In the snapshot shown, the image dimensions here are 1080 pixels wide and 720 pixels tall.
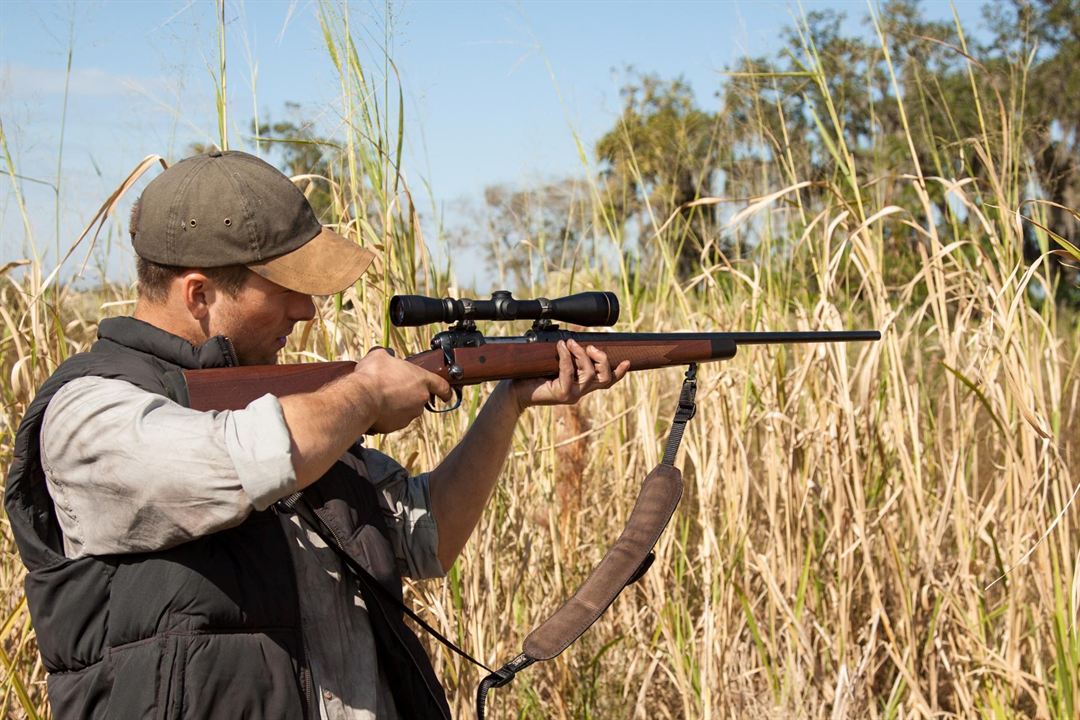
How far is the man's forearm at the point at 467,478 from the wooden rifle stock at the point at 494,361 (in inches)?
4.8

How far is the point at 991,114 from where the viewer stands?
3.35m

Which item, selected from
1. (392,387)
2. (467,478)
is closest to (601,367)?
(467,478)

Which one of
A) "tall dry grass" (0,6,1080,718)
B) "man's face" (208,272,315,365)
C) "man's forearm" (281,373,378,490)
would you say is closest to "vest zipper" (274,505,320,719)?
"man's forearm" (281,373,378,490)

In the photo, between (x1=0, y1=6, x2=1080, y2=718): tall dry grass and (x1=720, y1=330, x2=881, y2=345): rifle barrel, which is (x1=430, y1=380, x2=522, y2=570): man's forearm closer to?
(x1=0, y1=6, x2=1080, y2=718): tall dry grass

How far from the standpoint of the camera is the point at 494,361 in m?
2.44

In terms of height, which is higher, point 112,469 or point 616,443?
point 112,469

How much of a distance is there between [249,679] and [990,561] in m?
2.56

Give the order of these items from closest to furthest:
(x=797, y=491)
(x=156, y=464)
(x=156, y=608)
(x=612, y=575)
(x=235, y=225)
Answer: (x=156, y=464) < (x=156, y=608) < (x=235, y=225) < (x=612, y=575) < (x=797, y=491)

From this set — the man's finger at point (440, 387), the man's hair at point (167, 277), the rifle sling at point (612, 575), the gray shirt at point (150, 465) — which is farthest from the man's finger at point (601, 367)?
the gray shirt at point (150, 465)

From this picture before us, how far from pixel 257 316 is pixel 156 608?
0.58 meters

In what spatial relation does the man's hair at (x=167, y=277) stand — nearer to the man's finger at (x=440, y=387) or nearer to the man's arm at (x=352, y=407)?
the man's arm at (x=352, y=407)

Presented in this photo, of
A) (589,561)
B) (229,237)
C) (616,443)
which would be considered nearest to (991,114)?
(616,443)

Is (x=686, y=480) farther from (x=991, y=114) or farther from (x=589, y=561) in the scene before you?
(x=991, y=114)

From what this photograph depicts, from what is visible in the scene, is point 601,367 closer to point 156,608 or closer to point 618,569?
point 618,569
